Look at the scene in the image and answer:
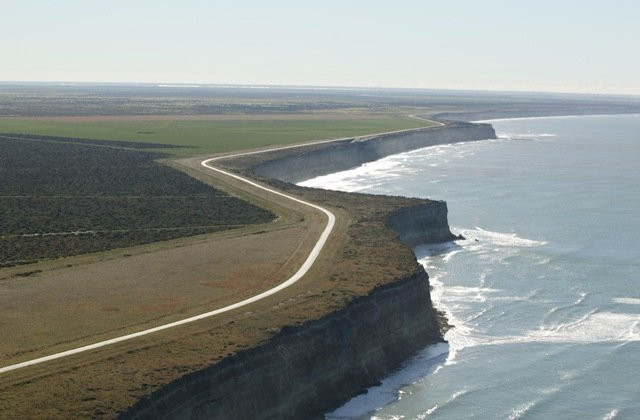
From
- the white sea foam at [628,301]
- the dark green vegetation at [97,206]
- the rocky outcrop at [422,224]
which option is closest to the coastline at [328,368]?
the white sea foam at [628,301]

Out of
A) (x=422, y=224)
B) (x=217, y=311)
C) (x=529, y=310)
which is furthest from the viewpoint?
(x=422, y=224)

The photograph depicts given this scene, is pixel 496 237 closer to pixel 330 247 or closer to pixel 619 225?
pixel 619 225

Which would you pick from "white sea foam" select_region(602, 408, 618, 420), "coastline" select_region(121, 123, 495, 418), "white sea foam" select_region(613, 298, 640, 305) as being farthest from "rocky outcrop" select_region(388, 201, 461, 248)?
"white sea foam" select_region(602, 408, 618, 420)

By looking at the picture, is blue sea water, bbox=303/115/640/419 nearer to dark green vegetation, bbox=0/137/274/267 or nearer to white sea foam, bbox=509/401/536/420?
white sea foam, bbox=509/401/536/420

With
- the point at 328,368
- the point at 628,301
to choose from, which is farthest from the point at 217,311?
the point at 628,301

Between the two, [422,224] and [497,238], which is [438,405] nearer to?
[422,224]
